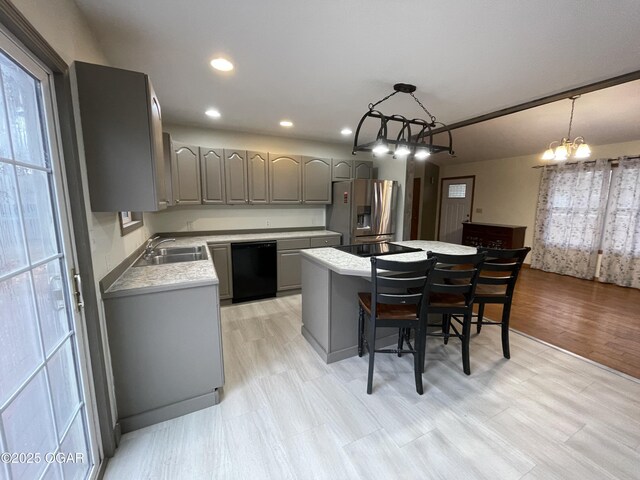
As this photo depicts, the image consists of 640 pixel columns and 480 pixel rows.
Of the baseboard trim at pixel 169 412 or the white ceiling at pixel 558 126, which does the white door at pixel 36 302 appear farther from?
the white ceiling at pixel 558 126

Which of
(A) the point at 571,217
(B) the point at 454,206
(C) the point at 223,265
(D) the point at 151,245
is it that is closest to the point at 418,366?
(C) the point at 223,265

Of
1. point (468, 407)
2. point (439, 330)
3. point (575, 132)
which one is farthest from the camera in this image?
point (575, 132)

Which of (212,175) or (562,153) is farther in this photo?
(212,175)

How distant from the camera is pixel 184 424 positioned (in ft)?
5.62

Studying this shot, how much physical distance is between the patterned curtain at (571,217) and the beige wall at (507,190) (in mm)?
195

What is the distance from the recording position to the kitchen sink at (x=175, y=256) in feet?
8.22

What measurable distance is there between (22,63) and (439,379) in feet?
9.73

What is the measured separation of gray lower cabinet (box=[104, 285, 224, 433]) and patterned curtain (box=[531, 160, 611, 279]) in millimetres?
6287

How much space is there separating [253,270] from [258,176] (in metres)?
1.37

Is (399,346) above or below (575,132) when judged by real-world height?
below

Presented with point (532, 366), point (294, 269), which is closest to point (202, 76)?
point (294, 269)

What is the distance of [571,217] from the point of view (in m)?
4.96

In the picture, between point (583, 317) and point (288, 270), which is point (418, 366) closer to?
point (288, 270)

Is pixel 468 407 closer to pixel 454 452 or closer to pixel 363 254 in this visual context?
pixel 454 452
